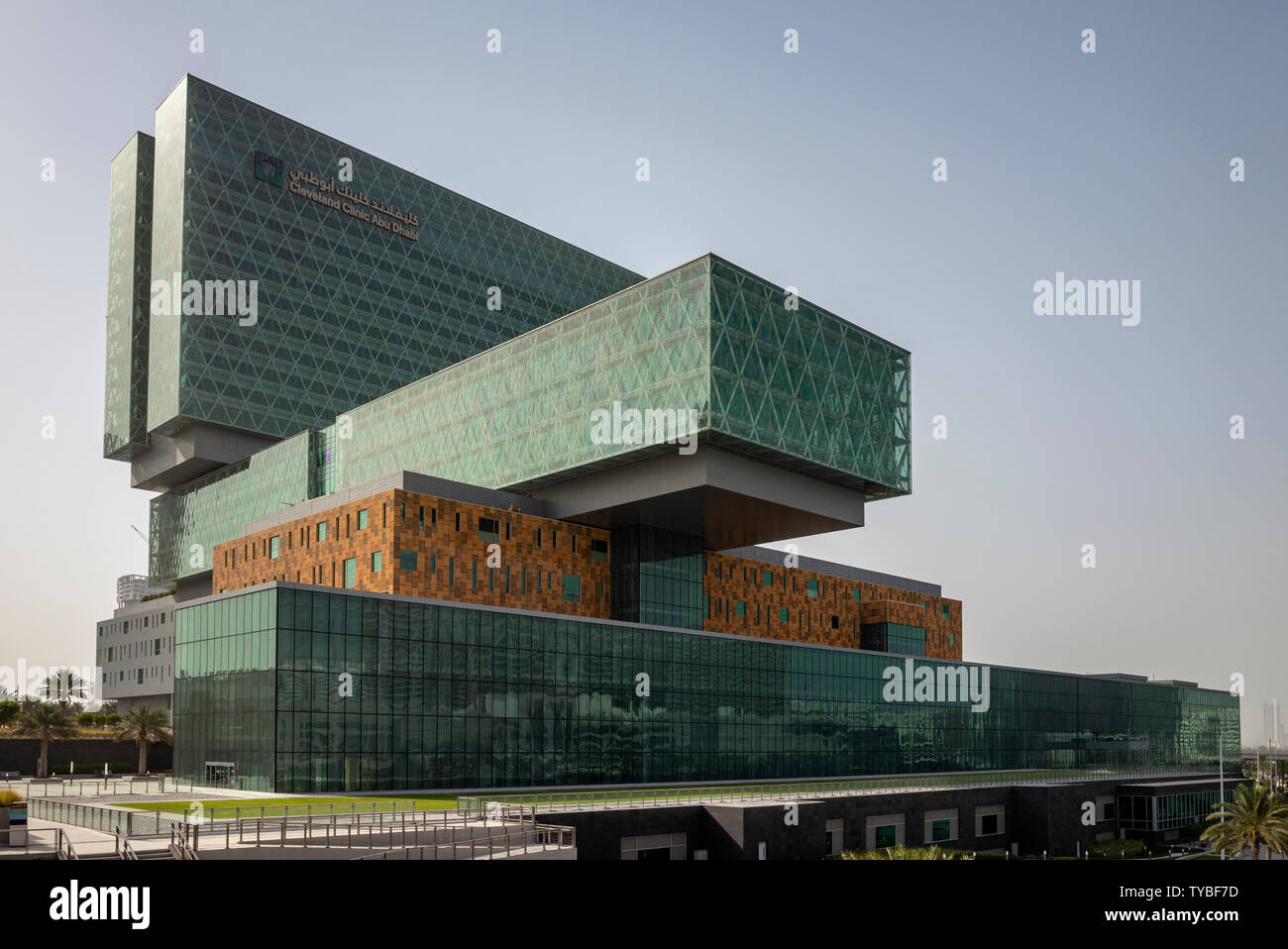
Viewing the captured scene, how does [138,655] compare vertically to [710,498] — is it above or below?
below

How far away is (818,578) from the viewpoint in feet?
355

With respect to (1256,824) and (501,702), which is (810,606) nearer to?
(501,702)

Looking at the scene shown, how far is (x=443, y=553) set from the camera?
249ft

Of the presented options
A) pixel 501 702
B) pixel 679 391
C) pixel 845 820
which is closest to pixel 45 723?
pixel 501 702

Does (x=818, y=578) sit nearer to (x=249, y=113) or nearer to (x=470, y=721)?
(x=470, y=721)

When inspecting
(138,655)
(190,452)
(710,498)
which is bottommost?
(138,655)

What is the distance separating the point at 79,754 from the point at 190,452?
1179 inches

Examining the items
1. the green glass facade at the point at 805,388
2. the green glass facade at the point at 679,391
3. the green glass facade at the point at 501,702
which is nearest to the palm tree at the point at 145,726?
the green glass facade at the point at 679,391

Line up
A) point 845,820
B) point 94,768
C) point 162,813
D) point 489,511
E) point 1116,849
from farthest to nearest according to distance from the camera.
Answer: point 94,768 → point 489,511 → point 1116,849 → point 845,820 → point 162,813

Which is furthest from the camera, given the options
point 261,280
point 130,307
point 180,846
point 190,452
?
point 130,307

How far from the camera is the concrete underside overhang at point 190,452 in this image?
11488 cm
